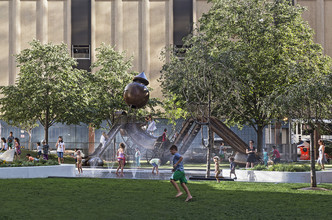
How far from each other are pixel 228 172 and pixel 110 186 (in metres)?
7.24

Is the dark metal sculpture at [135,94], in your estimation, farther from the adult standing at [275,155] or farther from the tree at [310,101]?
the tree at [310,101]

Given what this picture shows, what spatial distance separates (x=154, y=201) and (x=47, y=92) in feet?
81.5

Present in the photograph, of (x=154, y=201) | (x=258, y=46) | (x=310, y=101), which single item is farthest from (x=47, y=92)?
(x=154, y=201)

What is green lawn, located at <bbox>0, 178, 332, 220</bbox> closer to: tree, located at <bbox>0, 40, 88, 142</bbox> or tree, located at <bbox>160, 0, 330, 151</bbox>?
tree, located at <bbox>160, 0, 330, 151</bbox>

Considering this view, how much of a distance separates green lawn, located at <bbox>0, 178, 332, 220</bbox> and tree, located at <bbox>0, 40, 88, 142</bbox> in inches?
694

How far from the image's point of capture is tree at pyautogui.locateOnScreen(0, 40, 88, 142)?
116 ft

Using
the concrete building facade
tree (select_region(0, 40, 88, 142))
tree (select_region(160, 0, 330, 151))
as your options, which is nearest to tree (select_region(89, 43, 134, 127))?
tree (select_region(0, 40, 88, 142))

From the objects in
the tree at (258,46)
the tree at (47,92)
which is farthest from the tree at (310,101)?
the tree at (47,92)

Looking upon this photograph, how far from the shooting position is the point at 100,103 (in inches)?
1575

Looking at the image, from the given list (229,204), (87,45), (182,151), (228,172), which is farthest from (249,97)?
(87,45)

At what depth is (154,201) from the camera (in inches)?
511

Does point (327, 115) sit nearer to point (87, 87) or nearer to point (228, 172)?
point (228, 172)

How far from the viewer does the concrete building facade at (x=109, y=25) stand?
51250 mm

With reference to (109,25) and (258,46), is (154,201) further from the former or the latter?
(109,25)
